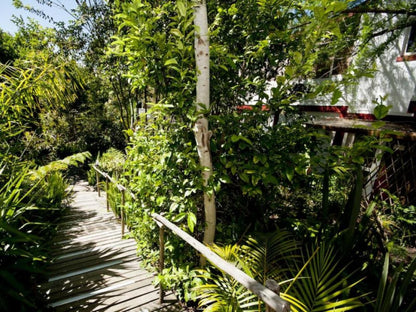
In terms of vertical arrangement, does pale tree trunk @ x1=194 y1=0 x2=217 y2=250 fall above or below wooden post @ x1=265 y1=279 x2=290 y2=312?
above

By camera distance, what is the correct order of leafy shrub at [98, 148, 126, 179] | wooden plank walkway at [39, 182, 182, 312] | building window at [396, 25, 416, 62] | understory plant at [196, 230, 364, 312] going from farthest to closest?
leafy shrub at [98, 148, 126, 179]
building window at [396, 25, 416, 62]
wooden plank walkway at [39, 182, 182, 312]
understory plant at [196, 230, 364, 312]

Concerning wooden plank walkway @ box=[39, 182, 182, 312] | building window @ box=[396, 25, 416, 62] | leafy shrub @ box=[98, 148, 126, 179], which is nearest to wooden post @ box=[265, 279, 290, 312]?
wooden plank walkway @ box=[39, 182, 182, 312]

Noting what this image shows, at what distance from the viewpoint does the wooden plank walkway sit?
8.25ft

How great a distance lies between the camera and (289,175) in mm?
1877

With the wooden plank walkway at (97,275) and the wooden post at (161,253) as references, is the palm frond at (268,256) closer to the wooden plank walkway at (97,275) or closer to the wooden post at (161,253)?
the wooden post at (161,253)

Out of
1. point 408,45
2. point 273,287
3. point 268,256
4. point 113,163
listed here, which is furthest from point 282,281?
point 113,163

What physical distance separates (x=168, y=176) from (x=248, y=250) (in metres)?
1.20

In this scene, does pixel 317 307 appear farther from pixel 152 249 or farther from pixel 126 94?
pixel 126 94

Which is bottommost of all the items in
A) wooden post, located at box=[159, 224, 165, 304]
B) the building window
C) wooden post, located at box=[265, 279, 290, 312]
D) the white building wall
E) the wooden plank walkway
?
the wooden plank walkway

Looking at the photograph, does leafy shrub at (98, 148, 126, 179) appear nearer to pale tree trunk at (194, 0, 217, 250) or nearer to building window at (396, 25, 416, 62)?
pale tree trunk at (194, 0, 217, 250)

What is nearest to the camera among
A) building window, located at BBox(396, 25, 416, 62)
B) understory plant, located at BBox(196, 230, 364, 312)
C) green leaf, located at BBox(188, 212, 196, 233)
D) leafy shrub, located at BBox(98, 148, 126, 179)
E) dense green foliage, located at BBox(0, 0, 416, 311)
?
understory plant, located at BBox(196, 230, 364, 312)

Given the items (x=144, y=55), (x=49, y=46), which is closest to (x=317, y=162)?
(x=144, y=55)

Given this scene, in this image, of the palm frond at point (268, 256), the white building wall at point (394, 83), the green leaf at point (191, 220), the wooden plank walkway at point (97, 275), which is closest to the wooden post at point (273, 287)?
the palm frond at point (268, 256)

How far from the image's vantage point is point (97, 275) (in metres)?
3.02
